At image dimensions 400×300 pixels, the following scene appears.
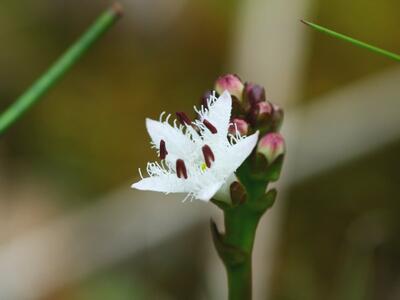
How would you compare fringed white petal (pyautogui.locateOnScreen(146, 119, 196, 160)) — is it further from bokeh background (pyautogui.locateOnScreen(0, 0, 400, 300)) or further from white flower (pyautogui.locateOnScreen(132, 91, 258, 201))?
bokeh background (pyautogui.locateOnScreen(0, 0, 400, 300))

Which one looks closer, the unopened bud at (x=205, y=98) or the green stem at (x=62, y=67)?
the unopened bud at (x=205, y=98)

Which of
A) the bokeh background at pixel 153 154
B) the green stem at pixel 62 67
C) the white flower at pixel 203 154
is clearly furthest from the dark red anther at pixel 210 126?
the bokeh background at pixel 153 154

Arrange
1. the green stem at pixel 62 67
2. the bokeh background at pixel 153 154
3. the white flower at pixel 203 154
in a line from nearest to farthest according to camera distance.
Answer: the white flower at pixel 203 154
the green stem at pixel 62 67
the bokeh background at pixel 153 154

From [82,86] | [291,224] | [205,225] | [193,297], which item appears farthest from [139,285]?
[82,86]

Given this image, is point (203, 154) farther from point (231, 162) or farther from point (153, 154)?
point (153, 154)

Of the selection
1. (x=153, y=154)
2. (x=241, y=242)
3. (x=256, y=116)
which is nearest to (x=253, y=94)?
(x=256, y=116)

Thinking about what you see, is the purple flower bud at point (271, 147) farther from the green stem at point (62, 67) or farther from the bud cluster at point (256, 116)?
the green stem at point (62, 67)

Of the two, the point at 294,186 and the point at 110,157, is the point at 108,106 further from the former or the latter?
the point at 294,186
